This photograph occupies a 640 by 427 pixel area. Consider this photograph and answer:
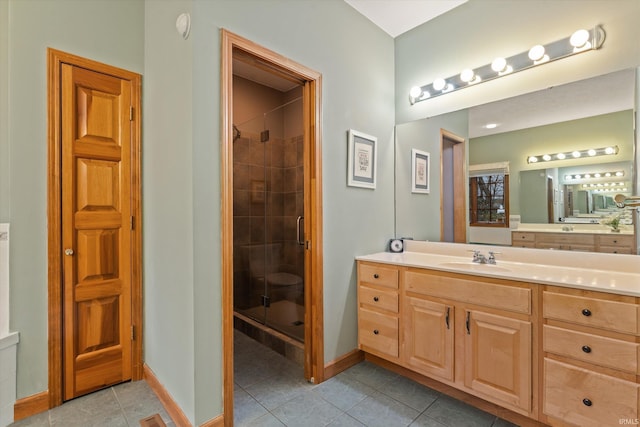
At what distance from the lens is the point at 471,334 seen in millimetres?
1735

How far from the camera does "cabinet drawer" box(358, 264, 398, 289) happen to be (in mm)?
2105

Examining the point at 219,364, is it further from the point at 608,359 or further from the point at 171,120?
the point at 608,359

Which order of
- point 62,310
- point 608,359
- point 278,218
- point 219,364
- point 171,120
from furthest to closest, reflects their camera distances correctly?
point 278,218
point 62,310
point 171,120
point 219,364
point 608,359

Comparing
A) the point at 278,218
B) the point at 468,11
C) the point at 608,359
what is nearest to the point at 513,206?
the point at 608,359

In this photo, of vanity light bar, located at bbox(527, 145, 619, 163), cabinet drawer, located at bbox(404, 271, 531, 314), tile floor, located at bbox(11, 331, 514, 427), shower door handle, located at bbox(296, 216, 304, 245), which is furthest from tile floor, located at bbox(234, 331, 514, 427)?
vanity light bar, located at bbox(527, 145, 619, 163)

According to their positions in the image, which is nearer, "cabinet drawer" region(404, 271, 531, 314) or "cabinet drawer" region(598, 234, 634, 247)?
"cabinet drawer" region(404, 271, 531, 314)

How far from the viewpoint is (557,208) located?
6.47 feet

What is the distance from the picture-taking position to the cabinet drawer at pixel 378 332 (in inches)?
82.8

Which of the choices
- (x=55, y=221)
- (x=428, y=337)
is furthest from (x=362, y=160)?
(x=55, y=221)

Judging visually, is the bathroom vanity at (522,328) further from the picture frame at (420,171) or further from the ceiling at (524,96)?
the ceiling at (524,96)

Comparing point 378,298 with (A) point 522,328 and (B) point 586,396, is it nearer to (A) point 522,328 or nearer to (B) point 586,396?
(A) point 522,328

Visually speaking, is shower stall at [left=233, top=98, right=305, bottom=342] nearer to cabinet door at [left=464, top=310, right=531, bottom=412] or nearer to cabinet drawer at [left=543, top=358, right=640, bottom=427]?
cabinet door at [left=464, top=310, right=531, bottom=412]

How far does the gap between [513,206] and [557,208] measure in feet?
0.81

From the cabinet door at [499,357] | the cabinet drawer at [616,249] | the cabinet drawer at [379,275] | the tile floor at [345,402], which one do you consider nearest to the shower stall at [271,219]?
the tile floor at [345,402]
